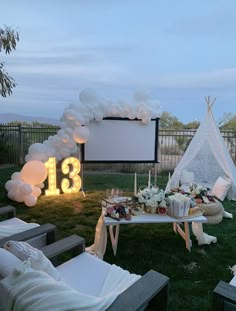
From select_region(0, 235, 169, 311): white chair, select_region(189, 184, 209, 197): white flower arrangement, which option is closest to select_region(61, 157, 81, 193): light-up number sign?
select_region(189, 184, 209, 197): white flower arrangement

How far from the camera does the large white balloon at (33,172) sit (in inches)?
182

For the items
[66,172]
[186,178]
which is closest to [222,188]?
[186,178]

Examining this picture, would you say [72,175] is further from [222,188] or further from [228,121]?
[228,121]

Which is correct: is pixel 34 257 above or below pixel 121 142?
below

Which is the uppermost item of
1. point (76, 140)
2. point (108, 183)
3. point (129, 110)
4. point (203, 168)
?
point (129, 110)

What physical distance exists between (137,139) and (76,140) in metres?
1.49

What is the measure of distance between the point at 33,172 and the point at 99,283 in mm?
3127

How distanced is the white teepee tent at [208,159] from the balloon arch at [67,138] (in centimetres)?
113

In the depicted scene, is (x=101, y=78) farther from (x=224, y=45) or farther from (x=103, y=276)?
(x=103, y=276)

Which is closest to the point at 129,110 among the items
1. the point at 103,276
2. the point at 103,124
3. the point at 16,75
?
the point at 103,124

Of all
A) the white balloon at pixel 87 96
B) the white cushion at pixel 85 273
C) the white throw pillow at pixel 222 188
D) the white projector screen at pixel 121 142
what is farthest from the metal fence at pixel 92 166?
the white cushion at pixel 85 273

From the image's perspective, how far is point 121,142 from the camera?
227 inches

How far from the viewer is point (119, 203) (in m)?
3.10

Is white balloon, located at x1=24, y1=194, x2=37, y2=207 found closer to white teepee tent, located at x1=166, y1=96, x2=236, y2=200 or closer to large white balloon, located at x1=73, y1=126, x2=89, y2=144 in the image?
large white balloon, located at x1=73, y1=126, x2=89, y2=144
